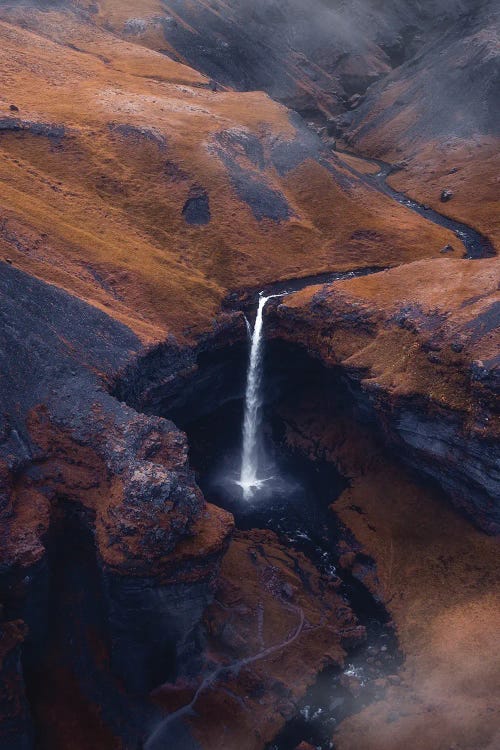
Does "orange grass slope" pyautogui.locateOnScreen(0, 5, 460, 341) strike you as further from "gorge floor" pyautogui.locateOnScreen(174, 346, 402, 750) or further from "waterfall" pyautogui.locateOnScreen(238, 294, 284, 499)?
"gorge floor" pyautogui.locateOnScreen(174, 346, 402, 750)

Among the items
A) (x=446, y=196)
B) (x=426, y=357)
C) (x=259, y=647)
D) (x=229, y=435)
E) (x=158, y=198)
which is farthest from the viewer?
(x=446, y=196)

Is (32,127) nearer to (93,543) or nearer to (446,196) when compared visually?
(93,543)

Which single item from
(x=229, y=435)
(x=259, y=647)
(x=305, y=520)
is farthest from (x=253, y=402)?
(x=259, y=647)

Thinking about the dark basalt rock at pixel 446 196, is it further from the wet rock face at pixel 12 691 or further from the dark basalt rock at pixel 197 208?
the wet rock face at pixel 12 691

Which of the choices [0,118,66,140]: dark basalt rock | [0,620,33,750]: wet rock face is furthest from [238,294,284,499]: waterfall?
[0,118,66,140]: dark basalt rock

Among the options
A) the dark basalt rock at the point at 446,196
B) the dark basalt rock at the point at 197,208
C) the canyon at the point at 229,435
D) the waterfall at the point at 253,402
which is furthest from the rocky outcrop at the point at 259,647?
the dark basalt rock at the point at 446,196

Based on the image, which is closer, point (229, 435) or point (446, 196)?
point (229, 435)
